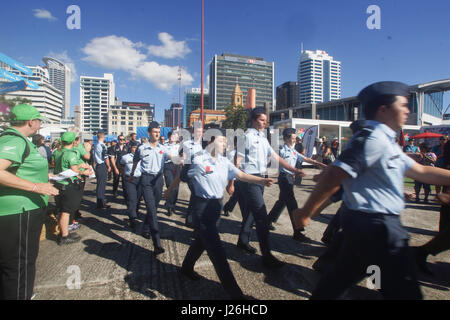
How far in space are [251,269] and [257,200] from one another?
0.87 meters

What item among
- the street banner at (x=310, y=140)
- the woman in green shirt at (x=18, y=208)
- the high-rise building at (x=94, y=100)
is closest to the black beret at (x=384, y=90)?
the woman in green shirt at (x=18, y=208)

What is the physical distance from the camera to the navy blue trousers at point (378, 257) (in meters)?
1.40

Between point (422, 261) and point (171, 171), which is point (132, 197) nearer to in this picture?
point (171, 171)

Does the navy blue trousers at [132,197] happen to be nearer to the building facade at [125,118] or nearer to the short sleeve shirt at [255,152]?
the short sleeve shirt at [255,152]

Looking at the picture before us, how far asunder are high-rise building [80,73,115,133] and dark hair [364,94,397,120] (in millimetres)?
178245

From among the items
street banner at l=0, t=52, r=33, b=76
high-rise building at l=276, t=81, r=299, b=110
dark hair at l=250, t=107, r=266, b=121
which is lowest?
dark hair at l=250, t=107, r=266, b=121

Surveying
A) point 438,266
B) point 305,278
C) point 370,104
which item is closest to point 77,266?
point 305,278

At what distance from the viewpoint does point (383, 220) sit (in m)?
1.45

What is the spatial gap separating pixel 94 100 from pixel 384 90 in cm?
18402

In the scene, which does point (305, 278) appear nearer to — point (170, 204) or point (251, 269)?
point (251, 269)

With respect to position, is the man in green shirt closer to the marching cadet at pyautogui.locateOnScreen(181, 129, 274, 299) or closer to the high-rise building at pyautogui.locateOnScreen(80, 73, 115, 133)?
the marching cadet at pyautogui.locateOnScreen(181, 129, 274, 299)

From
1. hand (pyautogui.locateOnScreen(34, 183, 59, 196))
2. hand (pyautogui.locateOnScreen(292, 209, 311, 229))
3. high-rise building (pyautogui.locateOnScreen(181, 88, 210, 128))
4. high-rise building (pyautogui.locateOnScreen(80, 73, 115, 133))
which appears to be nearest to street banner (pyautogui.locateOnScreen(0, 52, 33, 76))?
hand (pyautogui.locateOnScreen(34, 183, 59, 196))

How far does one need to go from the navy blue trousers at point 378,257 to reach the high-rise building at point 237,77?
5901 inches

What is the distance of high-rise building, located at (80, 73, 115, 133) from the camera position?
159500 millimetres
